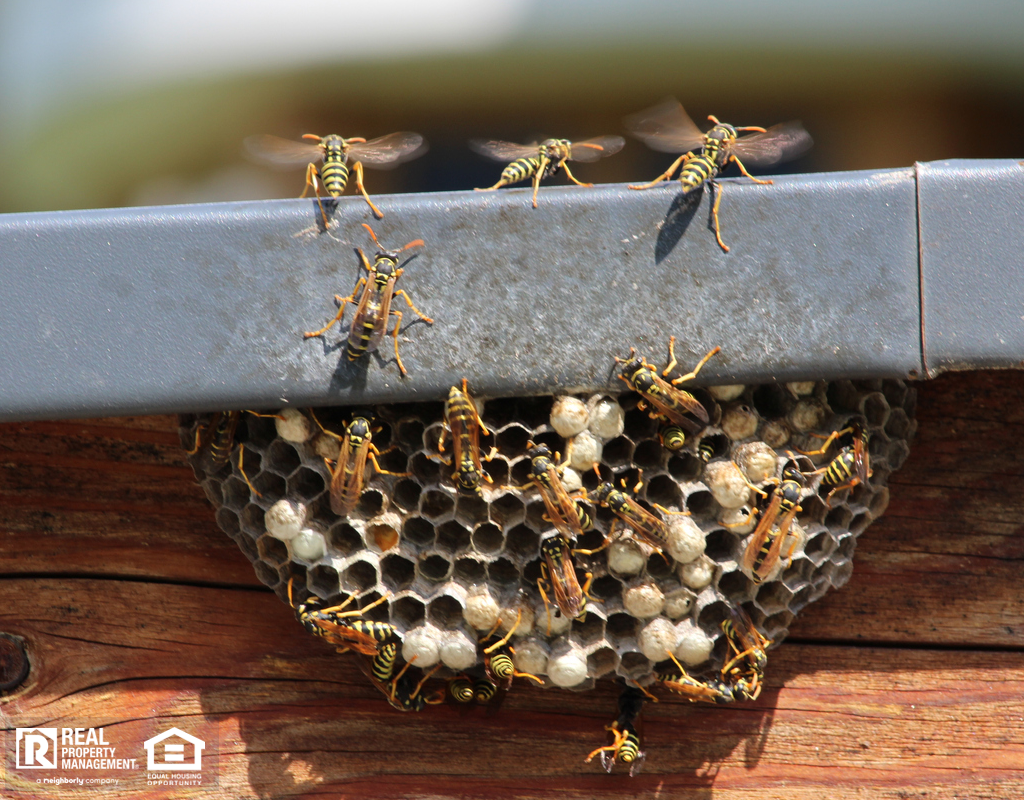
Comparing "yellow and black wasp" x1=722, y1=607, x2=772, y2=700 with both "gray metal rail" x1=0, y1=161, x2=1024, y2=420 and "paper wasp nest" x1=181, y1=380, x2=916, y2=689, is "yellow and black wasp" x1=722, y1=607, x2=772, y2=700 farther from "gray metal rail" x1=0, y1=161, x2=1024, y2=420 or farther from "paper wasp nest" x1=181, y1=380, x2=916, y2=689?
"gray metal rail" x1=0, y1=161, x2=1024, y2=420

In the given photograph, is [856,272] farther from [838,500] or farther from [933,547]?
[933,547]

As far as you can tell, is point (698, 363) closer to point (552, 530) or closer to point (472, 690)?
point (552, 530)

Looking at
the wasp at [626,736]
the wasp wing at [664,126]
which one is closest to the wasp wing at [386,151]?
the wasp wing at [664,126]

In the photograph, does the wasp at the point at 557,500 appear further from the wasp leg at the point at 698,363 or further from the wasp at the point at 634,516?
the wasp leg at the point at 698,363

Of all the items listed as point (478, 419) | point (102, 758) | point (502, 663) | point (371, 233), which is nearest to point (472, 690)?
point (502, 663)

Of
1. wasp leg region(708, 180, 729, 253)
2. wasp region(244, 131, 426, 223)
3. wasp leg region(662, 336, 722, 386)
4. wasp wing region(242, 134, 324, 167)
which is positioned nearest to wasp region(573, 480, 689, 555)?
wasp leg region(662, 336, 722, 386)

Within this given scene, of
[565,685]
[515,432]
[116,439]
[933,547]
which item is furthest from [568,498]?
[116,439]
